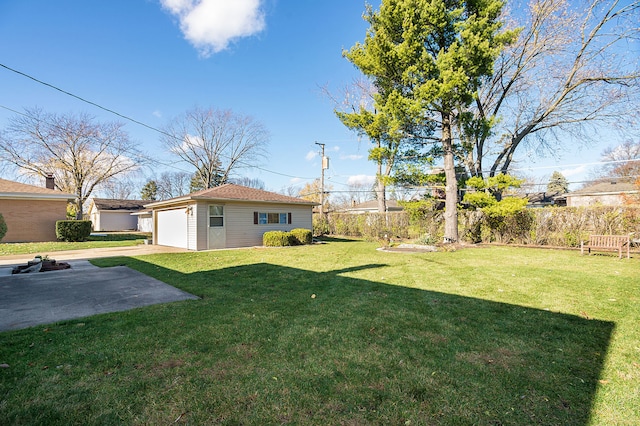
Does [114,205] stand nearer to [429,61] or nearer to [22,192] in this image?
[22,192]

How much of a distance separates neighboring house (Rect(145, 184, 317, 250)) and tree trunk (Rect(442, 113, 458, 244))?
7.89 m

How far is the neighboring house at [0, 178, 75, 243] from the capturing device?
16656mm

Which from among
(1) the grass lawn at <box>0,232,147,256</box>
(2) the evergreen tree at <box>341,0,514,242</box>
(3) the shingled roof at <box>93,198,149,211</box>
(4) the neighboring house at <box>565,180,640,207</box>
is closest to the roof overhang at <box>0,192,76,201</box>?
(1) the grass lawn at <box>0,232,147,256</box>

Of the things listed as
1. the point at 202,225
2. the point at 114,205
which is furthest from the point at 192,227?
the point at 114,205

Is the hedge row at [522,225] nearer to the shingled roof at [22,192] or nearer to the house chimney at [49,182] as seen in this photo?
the shingled roof at [22,192]

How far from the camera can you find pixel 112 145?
26.4 metres

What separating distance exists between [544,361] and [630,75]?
54.5ft

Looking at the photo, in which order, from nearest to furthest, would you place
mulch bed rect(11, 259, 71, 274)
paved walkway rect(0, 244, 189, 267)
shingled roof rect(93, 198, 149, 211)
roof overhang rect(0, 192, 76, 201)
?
1. mulch bed rect(11, 259, 71, 274)
2. paved walkway rect(0, 244, 189, 267)
3. roof overhang rect(0, 192, 76, 201)
4. shingled roof rect(93, 198, 149, 211)

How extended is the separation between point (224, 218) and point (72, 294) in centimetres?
926

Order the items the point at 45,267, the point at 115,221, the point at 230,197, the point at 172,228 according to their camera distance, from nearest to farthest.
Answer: the point at 45,267 → the point at 230,197 → the point at 172,228 → the point at 115,221

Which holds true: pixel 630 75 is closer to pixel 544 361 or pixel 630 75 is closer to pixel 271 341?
pixel 544 361

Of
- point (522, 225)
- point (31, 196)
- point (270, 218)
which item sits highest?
point (31, 196)

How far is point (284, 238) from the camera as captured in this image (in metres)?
14.6

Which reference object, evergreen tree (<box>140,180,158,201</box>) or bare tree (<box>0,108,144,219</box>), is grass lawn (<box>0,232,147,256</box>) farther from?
evergreen tree (<box>140,180,158,201</box>)
